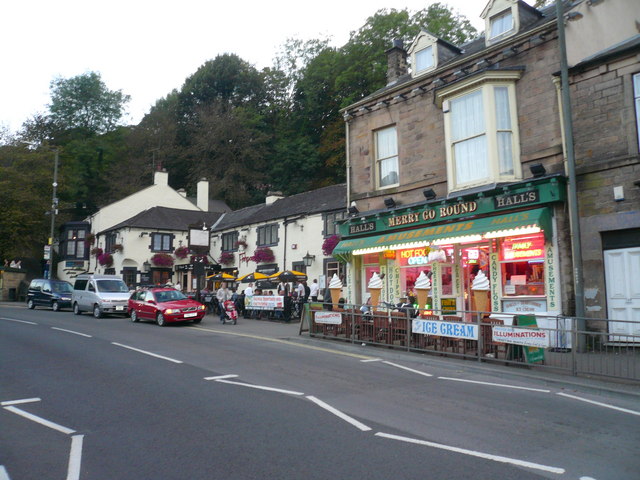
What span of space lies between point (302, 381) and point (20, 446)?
464cm

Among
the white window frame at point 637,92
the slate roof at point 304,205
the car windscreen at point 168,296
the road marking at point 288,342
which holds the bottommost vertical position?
the road marking at point 288,342

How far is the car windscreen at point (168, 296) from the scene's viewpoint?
21.3m

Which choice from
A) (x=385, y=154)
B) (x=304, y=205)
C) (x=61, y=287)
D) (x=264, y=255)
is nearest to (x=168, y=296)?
(x=385, y=154)

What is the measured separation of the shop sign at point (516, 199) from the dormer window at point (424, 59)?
250 inches

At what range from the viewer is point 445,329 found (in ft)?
39.8

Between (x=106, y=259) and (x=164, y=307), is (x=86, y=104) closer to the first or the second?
(x=106, y=259)

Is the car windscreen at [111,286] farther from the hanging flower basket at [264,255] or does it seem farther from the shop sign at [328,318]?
the shop sign at [328,318]

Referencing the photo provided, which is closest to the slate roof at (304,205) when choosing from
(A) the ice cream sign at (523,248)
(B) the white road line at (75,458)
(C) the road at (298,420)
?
(A) the ice cream sign at (523,248)

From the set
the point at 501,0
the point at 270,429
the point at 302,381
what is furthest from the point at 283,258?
the point at 270,429

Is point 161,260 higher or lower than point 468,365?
higher

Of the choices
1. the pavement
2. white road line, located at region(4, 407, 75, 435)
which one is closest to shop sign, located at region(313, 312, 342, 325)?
the pavement

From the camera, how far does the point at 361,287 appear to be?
19891mm

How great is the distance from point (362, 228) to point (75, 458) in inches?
584

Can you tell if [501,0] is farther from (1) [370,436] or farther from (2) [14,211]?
(2) [14,211]
